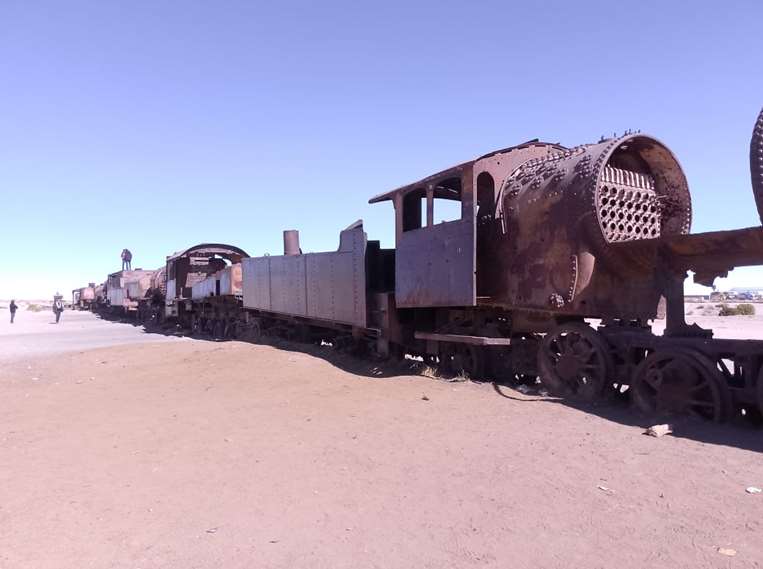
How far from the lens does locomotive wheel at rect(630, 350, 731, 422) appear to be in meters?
5.41

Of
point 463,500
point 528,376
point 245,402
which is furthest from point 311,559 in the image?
point 528,376

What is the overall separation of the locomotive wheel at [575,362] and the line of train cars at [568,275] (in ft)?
Answer: 0.05

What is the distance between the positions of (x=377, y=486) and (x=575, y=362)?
3485 mm

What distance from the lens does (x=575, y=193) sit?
22.1ft

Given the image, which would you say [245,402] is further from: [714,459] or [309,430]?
[714,459]

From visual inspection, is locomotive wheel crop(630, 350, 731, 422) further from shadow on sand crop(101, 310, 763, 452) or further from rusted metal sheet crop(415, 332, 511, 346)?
rusted metal sheet crop(415, 332, 511, 346)

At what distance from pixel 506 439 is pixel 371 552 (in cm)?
243

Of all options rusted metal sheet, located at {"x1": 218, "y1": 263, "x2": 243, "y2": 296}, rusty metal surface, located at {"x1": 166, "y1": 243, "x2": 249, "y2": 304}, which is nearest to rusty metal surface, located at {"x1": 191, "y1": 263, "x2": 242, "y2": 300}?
rusted metal sheet, located at {"x1": 218, "y1": 263, "x2": 243, "y2": 296}

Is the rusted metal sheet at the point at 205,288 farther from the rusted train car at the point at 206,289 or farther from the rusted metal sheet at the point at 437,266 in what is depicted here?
the rusted metal sheet at the point at 437,266

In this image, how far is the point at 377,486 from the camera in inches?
173

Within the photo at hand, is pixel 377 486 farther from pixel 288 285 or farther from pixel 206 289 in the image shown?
pixel 206 289

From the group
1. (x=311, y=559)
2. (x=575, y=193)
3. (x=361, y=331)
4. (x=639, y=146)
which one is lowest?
(x=311, y=559)

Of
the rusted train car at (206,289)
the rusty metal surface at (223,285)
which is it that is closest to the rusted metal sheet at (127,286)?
the rusted train car at (206,289)

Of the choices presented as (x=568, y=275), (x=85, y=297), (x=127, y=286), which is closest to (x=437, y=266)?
(x=568, y=275)
